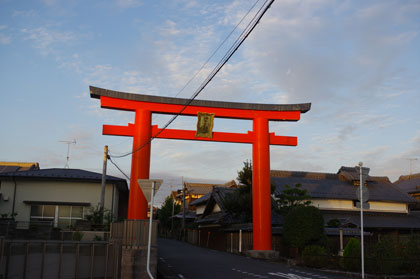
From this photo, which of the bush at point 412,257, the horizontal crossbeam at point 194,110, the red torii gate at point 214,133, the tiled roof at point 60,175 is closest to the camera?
the bush at point 412,257

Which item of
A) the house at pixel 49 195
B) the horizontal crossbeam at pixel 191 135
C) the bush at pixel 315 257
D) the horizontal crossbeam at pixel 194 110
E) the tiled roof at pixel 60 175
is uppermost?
the horizontal crossbeam at pixel 194 110

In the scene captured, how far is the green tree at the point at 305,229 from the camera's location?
2292cm

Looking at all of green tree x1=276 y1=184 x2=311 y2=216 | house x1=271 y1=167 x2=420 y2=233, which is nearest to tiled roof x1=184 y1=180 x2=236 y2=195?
house x1=271 y1=167 x2=420 y2=233

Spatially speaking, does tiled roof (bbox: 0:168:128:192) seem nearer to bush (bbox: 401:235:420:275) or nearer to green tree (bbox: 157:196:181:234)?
bush (bbox: 401:235:420:275)

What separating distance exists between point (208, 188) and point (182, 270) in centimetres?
6005

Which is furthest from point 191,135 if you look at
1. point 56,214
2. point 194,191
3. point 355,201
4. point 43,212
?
point 194,191

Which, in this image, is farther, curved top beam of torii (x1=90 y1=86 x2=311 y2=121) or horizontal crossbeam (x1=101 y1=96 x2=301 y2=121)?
horizontal crossbeam (x1=101 y1=96 x2=301 y2=121)

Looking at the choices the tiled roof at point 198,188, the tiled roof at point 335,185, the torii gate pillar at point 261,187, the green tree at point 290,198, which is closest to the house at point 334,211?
the tiled roof at point 335,185

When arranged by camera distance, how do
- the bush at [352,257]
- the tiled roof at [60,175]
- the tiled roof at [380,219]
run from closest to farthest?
the bush at [352,257], the tiled roof at [60,175], the tiled roof at [380,219]

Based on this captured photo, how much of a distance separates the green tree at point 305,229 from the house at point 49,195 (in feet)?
37.9

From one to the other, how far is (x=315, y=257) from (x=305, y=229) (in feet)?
10.2

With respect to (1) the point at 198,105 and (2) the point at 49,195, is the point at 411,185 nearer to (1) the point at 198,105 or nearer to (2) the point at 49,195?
(1) the point at 198,105

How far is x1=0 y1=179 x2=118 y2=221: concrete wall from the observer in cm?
2522

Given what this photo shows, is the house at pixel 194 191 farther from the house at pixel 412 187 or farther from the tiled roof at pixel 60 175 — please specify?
the tiled roof at pixel 60 175
